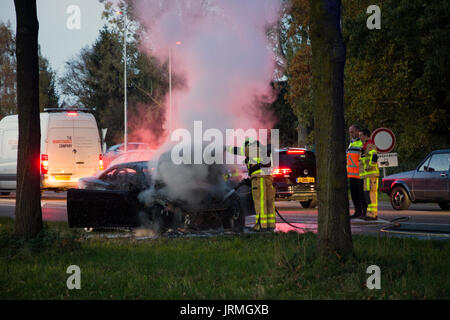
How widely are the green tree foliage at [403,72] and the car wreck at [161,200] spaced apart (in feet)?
49.1

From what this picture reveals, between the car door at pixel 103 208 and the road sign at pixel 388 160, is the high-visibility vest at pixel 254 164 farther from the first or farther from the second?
the road sign at pixel 388 160

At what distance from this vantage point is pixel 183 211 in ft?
36.2

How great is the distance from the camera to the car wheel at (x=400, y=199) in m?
A: 17.8

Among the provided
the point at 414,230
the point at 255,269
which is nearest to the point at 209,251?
the point at 255,269

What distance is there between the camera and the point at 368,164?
44.6 ft

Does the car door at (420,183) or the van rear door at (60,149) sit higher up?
the van rear door at (60,149)

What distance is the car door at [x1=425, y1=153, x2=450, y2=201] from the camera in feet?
56.0

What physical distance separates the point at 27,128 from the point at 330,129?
4.78 metres

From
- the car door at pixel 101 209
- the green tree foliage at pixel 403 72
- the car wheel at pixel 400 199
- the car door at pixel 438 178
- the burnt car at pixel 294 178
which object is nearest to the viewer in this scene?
the car door at pixel 101 209

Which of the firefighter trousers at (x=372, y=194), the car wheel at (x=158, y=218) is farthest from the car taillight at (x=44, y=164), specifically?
the firefighter trousers at (x=372, y=194)

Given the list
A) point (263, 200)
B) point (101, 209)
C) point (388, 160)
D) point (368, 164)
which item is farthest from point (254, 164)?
point (388, 160)

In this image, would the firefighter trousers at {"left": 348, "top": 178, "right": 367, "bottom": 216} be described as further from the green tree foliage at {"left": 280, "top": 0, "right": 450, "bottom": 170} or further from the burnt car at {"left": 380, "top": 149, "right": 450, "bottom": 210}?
the green tree foliage at {"left": 280, "top": 0, "right": 450, "bottom": 170}

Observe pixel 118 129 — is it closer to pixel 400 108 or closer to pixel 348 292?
pixel 400 108

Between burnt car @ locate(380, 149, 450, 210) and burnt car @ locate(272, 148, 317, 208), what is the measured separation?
3.02 m
